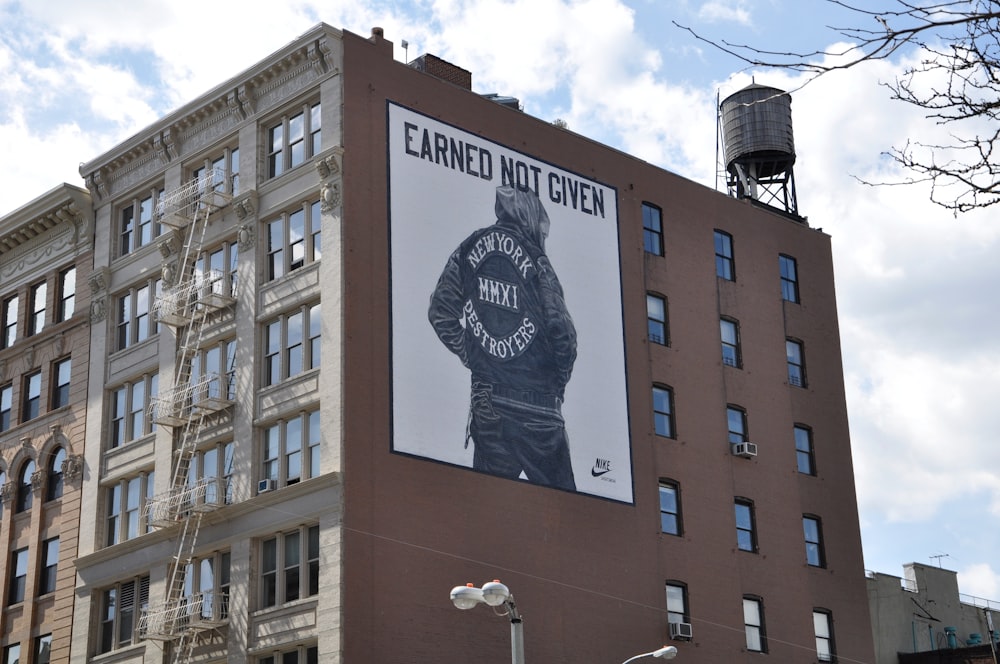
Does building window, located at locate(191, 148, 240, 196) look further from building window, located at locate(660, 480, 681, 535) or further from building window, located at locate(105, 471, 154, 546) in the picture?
building window, located at locate(660, 480, 681, 535)

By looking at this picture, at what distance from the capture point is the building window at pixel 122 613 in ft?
165

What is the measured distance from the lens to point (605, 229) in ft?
182

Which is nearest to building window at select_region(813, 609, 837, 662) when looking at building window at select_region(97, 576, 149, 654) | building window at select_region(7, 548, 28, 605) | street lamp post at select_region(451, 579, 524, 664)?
building window at select_region(97, 576, 149, 654)

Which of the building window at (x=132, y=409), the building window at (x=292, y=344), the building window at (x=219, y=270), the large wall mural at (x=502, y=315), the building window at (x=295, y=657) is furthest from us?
the building window at (x=132, y=409)

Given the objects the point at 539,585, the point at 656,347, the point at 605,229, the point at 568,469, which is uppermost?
the point at 605,229

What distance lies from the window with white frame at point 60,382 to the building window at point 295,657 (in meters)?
17.3

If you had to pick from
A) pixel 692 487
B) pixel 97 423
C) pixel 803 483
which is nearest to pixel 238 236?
pixel 97 423

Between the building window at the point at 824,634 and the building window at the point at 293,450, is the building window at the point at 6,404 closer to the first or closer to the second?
the building window at the point at 293,450

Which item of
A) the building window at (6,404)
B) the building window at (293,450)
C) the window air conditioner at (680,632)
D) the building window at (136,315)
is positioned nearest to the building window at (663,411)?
the window air conditioner at (680,632)

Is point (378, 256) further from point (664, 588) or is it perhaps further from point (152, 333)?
point (664, 588)

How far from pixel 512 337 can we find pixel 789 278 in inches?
679

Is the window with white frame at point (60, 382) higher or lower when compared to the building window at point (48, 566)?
higher

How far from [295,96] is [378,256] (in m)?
6.96

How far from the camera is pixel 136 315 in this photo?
55344mm
